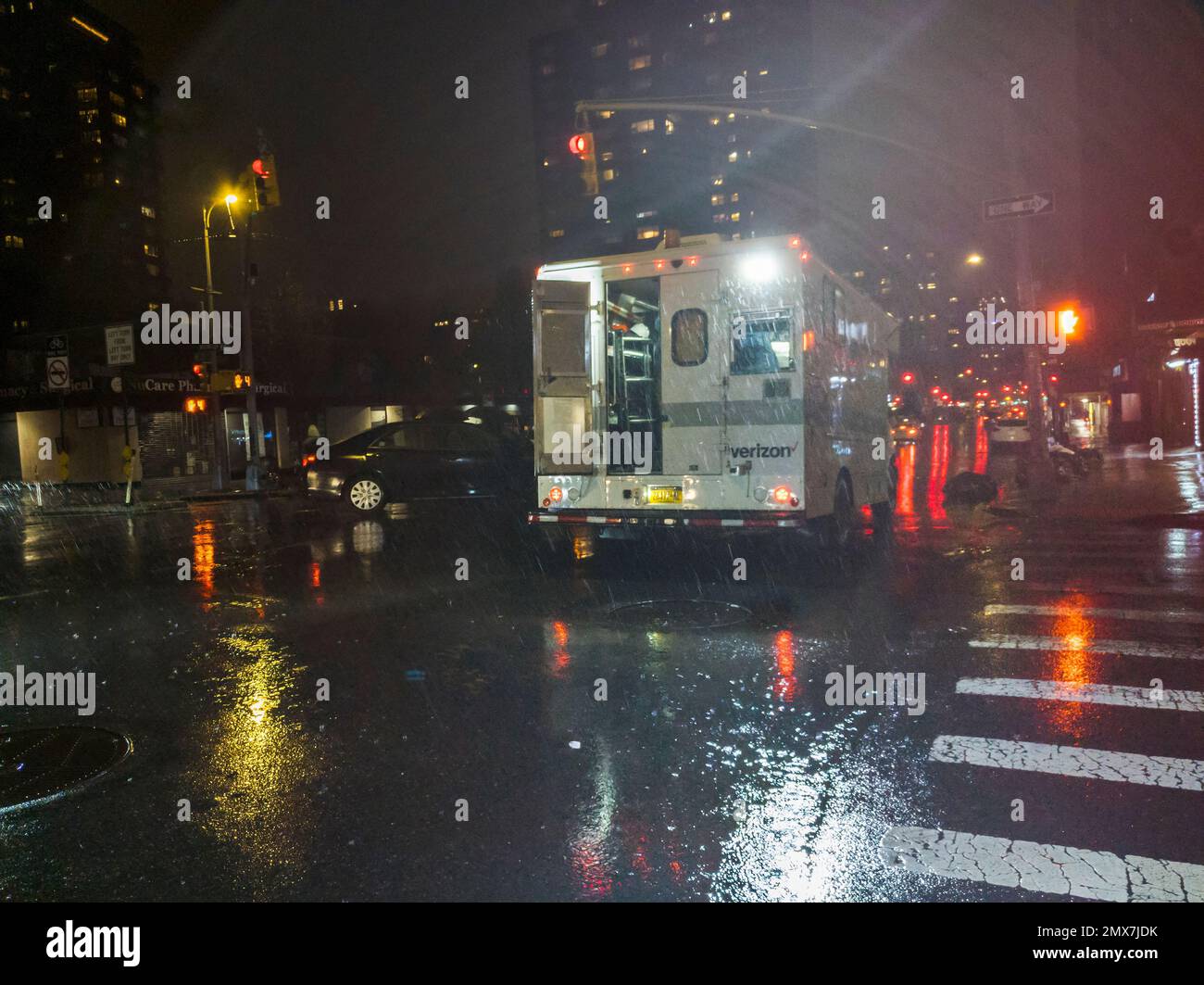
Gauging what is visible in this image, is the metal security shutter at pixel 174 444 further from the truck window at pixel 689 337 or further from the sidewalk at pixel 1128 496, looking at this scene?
the sidewalk at pixel 1128 496

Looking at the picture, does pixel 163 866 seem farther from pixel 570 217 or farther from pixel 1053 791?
pixel 570 217

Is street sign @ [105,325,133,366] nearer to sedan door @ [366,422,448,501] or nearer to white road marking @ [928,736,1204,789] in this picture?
sedan door @ [366,422,448,501]

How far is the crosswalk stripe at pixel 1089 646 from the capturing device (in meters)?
6.28

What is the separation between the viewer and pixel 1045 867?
325 centimetres

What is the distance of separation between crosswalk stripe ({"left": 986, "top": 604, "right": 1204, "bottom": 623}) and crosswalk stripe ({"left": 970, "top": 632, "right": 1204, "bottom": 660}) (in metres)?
0.89

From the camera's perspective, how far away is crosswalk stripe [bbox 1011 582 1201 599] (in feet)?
27.5

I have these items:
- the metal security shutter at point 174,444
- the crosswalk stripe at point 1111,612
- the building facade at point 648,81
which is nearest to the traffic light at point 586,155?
the crosswalk stripe at point 1111,612

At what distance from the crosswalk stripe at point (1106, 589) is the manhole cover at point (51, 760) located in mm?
8107

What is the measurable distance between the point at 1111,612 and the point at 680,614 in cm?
380

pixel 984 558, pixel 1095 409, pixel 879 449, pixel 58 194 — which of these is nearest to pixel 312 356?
pixel 879 449

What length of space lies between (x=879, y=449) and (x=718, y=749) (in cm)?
1019

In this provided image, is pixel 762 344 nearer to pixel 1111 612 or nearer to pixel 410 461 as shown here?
pixel 1111 612

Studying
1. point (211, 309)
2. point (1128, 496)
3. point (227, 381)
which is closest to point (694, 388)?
point (1128, 496)
